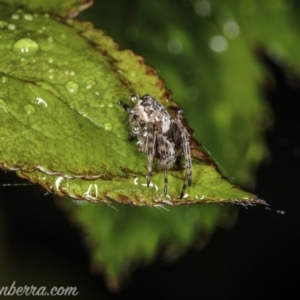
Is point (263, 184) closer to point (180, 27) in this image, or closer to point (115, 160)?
point (180, 27)

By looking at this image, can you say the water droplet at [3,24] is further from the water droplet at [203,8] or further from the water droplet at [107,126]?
the water droplet at [203,8]

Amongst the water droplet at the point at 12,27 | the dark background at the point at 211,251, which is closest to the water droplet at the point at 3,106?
the water droplet at the point at 12,27

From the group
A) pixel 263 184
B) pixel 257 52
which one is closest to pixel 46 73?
pixel 257 52

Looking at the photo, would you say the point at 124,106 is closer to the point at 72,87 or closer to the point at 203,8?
the point at 72,87

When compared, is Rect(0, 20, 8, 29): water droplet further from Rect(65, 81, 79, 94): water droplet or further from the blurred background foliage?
the blurred background foliage

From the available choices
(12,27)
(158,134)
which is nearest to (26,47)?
(12,27)

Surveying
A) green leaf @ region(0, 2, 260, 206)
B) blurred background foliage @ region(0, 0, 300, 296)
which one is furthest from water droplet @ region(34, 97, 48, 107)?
blurred background foliage @ region(0, 0, 300, 296)
